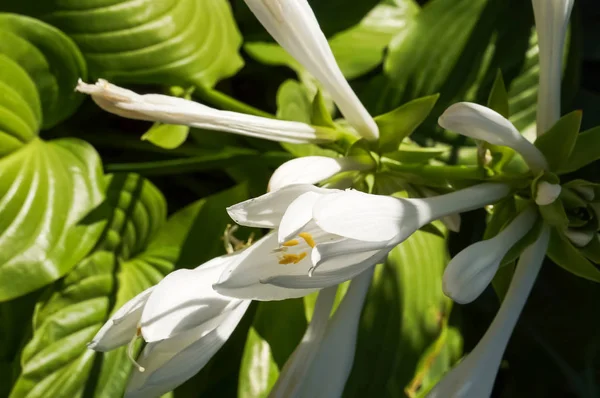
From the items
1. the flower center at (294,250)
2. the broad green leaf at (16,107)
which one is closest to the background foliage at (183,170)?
the broad green leaf at (16,107)

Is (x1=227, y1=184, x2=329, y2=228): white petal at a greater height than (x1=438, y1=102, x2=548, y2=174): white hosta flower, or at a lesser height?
greater

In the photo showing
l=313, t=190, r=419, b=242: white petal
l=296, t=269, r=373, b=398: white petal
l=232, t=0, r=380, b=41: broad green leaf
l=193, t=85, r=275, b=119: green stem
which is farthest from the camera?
l=232, t=0, r=380, b=41: broad green leaf

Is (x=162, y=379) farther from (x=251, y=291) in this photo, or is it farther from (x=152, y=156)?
(x=152, y=156)

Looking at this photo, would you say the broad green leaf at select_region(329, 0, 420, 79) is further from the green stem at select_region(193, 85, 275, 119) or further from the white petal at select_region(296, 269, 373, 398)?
the white petal at select_region(296, 269, 373, 398)

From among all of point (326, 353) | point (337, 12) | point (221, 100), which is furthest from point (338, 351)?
point (337, 12)

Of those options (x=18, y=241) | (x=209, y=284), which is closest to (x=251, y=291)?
(x=209, y=284)

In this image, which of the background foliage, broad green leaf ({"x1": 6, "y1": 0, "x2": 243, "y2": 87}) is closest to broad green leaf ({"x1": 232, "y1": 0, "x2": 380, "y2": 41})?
the background foliage

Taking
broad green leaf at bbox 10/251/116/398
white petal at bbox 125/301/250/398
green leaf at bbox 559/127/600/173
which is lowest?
broad green leaf at bbox 10/251/116/398
